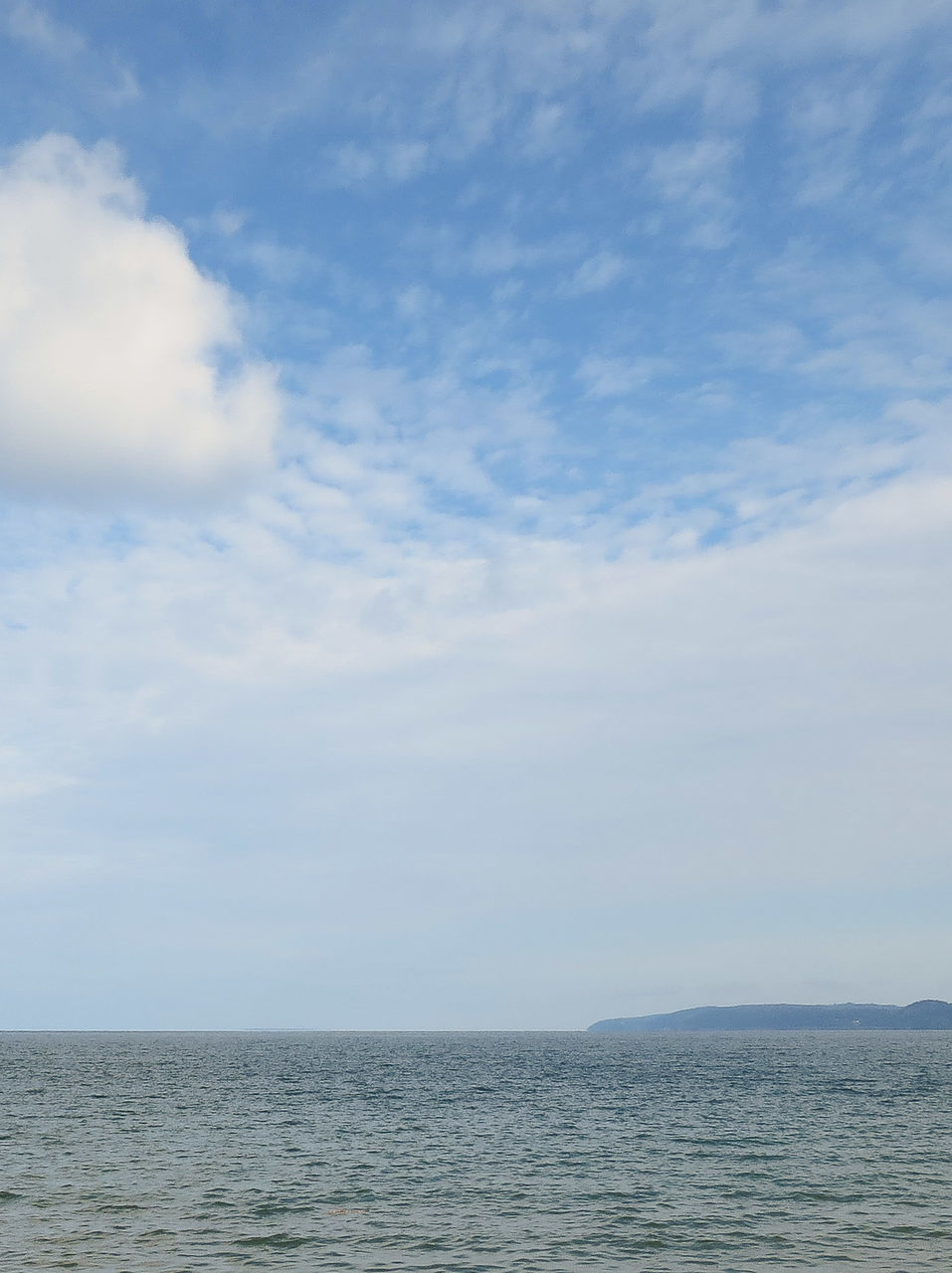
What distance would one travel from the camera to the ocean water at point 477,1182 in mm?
32469

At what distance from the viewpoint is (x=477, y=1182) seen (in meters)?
45.2

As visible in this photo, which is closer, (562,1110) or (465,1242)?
(465,1242)

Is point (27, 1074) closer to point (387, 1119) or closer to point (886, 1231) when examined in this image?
point (387, 1119)

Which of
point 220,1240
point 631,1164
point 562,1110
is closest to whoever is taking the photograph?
point 220,1240

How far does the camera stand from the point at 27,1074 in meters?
130

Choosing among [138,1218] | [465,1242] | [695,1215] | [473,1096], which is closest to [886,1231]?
[695,1215]

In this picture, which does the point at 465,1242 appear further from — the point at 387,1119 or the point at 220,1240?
the point at 387,1119

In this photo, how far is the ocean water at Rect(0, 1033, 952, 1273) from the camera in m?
32.5

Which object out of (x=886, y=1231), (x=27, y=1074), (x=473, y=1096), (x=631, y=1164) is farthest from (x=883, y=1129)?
(x=27, y=1074)

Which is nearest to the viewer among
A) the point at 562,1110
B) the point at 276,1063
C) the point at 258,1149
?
the point at 258,1149

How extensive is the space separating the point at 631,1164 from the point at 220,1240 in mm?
24359

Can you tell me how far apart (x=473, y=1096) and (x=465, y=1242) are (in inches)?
2378

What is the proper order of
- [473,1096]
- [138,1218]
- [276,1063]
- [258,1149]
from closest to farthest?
[138,1218] < [258,1149] < [473,1096] < [276,1063]

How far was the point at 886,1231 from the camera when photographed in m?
35.2
